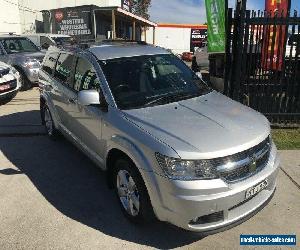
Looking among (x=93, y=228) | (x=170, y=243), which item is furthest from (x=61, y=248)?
(x=170, y=243)

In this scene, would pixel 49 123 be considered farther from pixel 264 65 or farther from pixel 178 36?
pixel 178 36

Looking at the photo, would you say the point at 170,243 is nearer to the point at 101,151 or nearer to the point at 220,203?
the point at 220,203

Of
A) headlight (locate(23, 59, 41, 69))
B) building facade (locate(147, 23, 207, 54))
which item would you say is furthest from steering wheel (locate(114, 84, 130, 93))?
building facade (locate(147, 23, 207, 54))

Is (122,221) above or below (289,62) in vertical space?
below

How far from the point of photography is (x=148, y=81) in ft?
14.1

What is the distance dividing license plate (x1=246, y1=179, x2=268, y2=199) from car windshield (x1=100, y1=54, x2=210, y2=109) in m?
1.41

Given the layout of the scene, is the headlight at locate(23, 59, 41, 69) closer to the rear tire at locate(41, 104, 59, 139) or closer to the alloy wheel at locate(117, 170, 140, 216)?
the rear tire at locate(41, 104, 59, 139)

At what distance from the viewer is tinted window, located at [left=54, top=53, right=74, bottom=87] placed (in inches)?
205

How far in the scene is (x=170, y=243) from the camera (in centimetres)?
345

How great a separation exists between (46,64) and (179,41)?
35.7 m

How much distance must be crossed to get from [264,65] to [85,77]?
4.01 m

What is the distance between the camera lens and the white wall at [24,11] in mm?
19800

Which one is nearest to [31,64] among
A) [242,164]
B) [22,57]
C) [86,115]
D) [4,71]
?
[22,57]

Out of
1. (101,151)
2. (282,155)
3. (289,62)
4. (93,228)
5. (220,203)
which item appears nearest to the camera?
(220,203)
